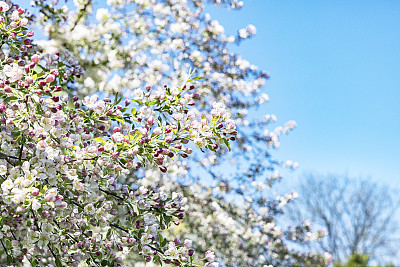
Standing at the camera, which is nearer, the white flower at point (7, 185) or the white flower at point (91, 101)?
the white flower at point (7, 185)

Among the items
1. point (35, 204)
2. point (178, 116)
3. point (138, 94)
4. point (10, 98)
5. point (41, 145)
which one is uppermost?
point (138, 94)

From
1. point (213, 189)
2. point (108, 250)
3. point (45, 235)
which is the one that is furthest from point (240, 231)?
point (45, 235)

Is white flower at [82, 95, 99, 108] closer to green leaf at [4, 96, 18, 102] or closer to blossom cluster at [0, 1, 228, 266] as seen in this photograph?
blossom cluster at [0, 1, 228, 266]

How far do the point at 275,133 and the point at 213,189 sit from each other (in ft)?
7.37

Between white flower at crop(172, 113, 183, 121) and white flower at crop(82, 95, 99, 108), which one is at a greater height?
white flower at crop(82, 95, 99, 108)

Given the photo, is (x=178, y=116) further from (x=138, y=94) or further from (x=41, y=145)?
(x=41, y=145)

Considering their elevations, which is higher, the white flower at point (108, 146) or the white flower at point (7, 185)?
the white flower at point (108, 146)

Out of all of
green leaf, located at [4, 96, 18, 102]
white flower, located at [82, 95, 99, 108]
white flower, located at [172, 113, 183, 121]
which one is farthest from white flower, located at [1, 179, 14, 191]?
white flower, located at [172, 113, 183, 121]

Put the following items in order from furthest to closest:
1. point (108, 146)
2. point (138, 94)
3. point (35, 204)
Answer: point (138, 94), point (108, 146), point (35, 204)

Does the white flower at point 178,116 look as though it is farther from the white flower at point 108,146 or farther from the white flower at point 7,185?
the white flower at point 7,185

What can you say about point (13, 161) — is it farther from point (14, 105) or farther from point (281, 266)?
point (281, 266)

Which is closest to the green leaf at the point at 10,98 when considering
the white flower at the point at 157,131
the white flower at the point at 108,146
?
the white flower at the point at 108,146

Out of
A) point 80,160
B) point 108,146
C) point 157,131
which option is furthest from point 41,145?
point 157,131

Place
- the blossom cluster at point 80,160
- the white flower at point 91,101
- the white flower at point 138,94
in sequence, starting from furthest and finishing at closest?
the white flower at point 138,94 < the white flower at point 91,101 < the blossom cluster at point 80,160
